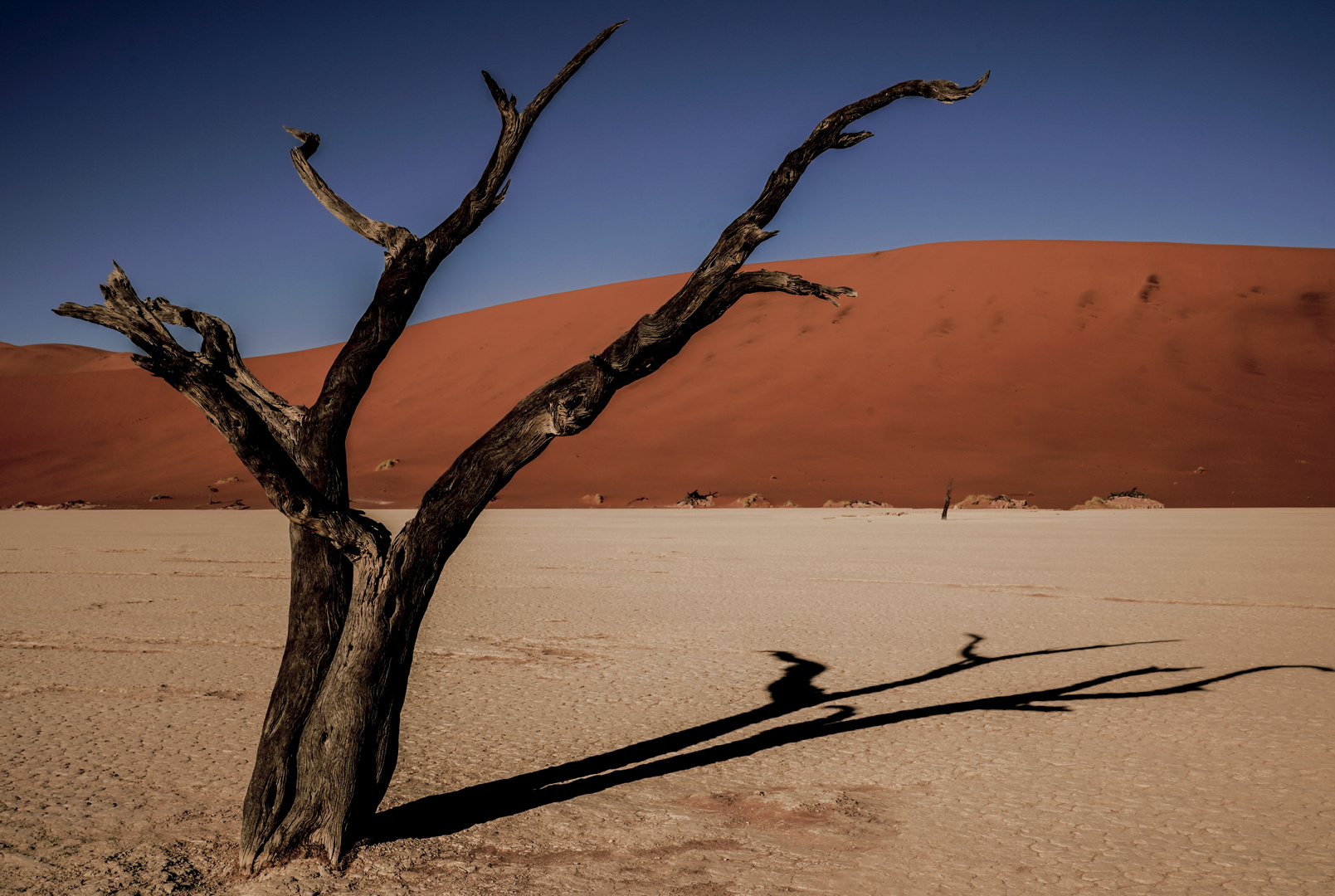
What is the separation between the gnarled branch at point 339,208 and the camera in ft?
12.0

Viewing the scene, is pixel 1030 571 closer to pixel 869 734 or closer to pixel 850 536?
pixel 850 536

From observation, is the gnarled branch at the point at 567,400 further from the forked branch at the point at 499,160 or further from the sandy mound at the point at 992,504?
the sandy mound at the point at 992,504

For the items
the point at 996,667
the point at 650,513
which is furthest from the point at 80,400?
the point at 996,667

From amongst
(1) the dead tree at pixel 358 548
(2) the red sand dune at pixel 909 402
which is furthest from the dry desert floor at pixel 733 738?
(2) the red sand dune at pixel 909 402

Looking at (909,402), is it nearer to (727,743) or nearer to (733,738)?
(733,738)

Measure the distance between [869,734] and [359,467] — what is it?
39.3m

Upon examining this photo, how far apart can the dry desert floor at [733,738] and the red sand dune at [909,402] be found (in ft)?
71.5

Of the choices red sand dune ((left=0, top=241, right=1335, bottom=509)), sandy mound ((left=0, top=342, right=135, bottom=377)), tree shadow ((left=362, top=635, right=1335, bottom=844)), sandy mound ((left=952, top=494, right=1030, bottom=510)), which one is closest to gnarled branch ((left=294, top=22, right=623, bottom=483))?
tree shadow ((left=362, top=635, right=1335, bottom=844))

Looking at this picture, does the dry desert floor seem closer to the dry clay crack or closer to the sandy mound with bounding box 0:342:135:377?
the dry clay crack

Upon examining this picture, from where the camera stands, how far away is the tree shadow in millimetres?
4066

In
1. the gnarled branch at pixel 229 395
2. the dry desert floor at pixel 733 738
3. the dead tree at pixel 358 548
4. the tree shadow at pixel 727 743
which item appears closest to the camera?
the gnarled branch at pixel 229 395

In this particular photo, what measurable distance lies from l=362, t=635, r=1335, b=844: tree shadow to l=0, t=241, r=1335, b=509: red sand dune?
24.3 m

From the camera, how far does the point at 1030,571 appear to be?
1290cm

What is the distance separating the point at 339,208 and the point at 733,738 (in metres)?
3.41
